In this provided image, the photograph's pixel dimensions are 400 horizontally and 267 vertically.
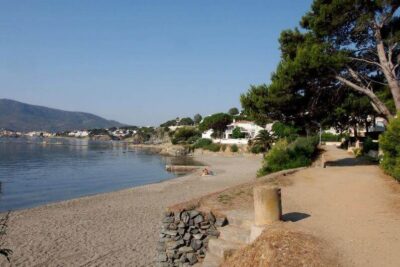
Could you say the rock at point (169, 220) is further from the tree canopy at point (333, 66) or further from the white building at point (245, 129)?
the white building at point (245, 129)

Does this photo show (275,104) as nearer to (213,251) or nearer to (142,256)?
(142,256)

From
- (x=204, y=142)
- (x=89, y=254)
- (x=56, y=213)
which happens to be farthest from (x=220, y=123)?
(x=89, y=254)

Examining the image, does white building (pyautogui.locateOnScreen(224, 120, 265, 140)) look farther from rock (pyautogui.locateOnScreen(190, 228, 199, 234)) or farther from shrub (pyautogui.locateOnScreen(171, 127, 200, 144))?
rock (pyautogui.locateOnScreen(190, 228, 199, 234))

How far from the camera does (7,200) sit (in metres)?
28.5

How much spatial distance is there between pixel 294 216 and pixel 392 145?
6645 millimetres

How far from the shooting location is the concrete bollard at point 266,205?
25.6 ft

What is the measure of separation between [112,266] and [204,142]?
A: 3057 inches

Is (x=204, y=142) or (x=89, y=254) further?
(x=204, y=142)

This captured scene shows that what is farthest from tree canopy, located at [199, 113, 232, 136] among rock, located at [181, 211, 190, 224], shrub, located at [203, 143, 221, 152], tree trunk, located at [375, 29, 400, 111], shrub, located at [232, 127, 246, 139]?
rock, located at [181, 211, 190, 224]

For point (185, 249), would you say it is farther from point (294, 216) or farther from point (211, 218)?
point (294, 216)

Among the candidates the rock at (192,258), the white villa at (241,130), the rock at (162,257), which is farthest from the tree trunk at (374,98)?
the white villa at (241,130)

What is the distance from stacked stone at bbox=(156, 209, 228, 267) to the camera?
8734 millimetres

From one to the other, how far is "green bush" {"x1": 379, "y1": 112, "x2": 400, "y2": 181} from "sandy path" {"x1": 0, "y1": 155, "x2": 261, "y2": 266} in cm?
871

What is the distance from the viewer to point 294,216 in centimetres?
876
